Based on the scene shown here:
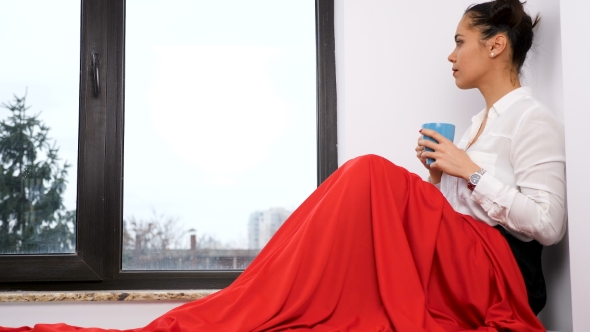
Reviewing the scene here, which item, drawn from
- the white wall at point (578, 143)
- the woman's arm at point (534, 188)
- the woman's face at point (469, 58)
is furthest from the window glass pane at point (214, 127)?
the white wall at point (578, 143)

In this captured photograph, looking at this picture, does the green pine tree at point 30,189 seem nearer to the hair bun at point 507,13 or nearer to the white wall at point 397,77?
the white wall at point 397,77

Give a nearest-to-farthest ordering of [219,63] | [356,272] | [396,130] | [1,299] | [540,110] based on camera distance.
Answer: [356,272], [540,110], [1,299], [396,130], [219,63]

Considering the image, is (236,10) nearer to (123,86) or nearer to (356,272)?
(123,86)

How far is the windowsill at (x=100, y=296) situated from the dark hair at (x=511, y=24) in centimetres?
128

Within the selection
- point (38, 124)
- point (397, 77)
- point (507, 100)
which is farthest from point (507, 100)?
point (38, 124)

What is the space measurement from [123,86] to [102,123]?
6.6 inches

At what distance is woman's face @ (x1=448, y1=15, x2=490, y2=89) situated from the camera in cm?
183

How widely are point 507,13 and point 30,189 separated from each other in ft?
5.83

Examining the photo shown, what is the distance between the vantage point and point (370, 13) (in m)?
2.30

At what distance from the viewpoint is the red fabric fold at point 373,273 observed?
4.33 feet

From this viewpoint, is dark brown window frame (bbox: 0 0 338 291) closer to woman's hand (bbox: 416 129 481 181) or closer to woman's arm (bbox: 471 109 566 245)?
woman's hand (bbox: 416 129 481 181)

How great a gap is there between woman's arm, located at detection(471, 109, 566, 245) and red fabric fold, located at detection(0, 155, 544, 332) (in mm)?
71

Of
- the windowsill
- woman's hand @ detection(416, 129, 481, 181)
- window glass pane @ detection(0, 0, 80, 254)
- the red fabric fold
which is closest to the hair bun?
woman's hand @ detection(416, 129, 481, 181)

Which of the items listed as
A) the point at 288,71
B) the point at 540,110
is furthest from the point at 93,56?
the point at 540,110
